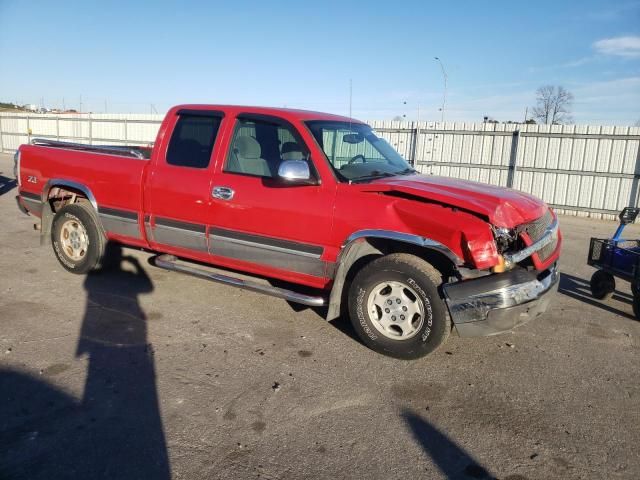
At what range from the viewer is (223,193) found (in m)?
4.78

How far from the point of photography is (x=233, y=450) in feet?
9.53

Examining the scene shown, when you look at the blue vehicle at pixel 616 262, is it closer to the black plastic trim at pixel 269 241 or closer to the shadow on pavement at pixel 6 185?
the black plastic trim at pixel 269 241

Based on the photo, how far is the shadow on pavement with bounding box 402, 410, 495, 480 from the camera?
277 centimetres

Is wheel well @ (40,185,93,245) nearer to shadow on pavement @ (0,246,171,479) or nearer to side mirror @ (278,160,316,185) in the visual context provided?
shadow on pavement @ (0,246,171,479)

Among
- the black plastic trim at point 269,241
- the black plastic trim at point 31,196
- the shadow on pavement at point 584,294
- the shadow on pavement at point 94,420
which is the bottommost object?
the shadow on pavement at point 94,420

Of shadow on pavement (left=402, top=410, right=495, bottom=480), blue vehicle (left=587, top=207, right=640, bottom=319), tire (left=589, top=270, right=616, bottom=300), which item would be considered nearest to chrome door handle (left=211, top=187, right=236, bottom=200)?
shadow on pavement (left=402, top=410, right=495, bottom=480)

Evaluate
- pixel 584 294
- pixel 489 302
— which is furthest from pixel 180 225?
pixel 584 294

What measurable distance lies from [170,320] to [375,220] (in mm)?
2227

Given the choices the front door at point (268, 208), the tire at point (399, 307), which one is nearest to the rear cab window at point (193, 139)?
the front door at point (268, 208)

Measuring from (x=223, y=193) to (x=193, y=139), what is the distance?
2.71 ft

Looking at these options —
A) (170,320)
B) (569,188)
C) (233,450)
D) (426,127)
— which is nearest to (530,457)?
(233,450)

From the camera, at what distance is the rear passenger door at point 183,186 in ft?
16.3

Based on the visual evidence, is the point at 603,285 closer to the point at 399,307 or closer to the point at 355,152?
the point at 399,307

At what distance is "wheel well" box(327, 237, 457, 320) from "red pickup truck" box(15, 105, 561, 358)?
0.04ft
